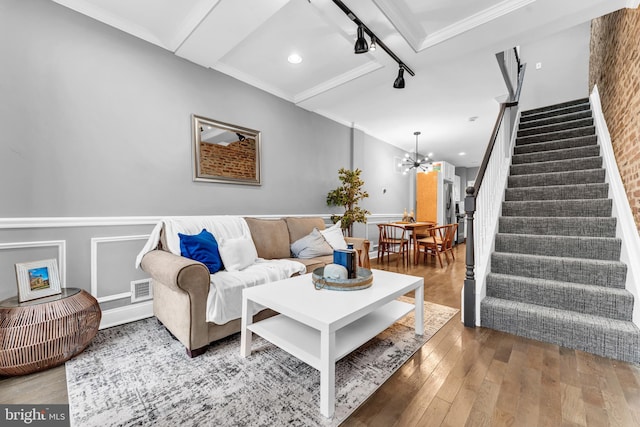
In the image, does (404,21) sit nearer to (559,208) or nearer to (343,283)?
(343,283)

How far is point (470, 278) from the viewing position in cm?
230

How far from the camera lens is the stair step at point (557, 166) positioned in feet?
10.1

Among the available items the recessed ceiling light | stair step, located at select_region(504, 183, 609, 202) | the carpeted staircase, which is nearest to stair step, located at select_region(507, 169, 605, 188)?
the carpeted staircase

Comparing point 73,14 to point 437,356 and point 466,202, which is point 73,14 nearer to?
point 466,202

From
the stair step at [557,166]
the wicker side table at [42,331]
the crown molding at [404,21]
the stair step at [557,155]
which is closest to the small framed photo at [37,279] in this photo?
the wicker side table at [42,331]

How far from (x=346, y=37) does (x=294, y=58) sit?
718 mm

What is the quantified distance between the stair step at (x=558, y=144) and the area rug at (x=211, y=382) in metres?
3.38

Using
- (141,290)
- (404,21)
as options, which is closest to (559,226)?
(404,21)

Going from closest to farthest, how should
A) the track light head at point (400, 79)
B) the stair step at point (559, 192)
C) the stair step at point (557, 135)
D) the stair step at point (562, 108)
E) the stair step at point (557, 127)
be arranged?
the stair step at point (559, 192), the track light head at point (400, 79), the stair step at point (557, 135), the stair step at point (557, 127), the stair step at point (562, 108)

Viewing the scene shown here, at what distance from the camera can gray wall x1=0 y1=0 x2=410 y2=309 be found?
1929mm

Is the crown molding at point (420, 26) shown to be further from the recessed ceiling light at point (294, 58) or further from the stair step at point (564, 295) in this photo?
the stair step at point (564, 295)

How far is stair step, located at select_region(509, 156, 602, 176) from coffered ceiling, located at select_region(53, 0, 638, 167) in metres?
1.14

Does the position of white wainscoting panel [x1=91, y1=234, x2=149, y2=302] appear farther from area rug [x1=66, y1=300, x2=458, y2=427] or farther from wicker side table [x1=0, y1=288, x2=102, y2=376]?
wicker side table [x1=0, y1=288, x2=102, y2=376]

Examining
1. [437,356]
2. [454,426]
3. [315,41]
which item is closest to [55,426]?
[454,426]
